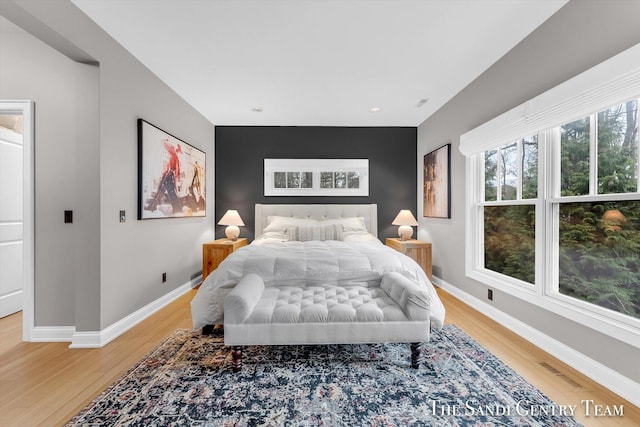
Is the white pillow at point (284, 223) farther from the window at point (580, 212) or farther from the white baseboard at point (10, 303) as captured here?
the white baseboard at point (10, 303)

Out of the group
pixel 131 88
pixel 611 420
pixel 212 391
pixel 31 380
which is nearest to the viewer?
pixel 611 420

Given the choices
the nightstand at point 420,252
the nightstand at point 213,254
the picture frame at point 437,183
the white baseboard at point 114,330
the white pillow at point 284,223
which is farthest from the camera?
the white pillow at point 284,223

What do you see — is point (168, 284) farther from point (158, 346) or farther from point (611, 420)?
point (611, 420)

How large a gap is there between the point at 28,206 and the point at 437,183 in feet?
15.3

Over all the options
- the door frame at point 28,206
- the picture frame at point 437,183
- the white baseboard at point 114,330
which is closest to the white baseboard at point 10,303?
the door frame at point 28,206

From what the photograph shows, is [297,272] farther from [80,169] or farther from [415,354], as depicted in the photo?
[80,169]

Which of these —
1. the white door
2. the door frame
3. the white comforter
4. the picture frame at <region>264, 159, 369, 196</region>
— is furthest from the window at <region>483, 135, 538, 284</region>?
the white door

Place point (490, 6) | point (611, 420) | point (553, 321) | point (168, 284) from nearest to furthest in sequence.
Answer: point (611, 420)
point (490, 6)
point (553, 321)
point (168, 284)

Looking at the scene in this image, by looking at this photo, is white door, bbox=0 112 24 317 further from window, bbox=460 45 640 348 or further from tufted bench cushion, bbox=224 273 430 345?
window, bbox=460 45 640 348

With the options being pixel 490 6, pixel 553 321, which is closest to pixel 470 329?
pixel 553 321

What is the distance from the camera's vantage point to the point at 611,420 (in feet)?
5.10

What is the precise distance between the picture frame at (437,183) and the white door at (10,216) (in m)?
5.09

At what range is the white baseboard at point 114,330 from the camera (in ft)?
7.80

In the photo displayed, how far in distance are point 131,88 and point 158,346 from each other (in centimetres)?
242
